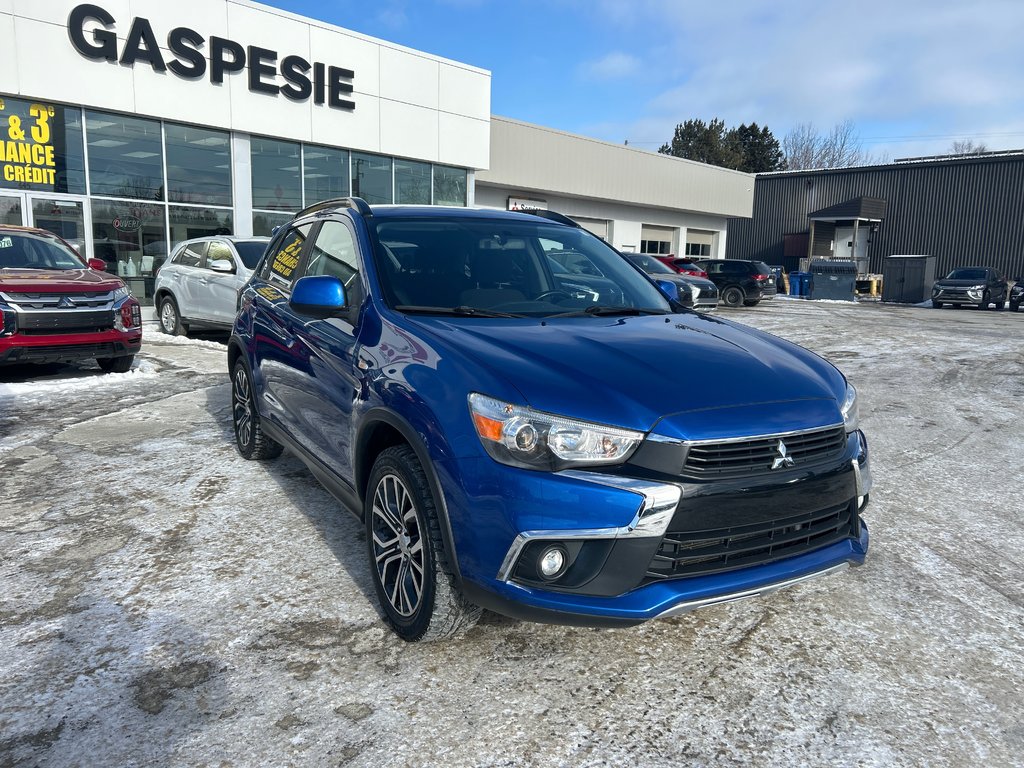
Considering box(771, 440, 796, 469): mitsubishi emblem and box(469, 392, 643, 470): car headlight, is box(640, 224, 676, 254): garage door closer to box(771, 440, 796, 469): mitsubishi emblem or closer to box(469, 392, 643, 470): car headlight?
box(771, 440, 796, 469): mitsubishi emblem

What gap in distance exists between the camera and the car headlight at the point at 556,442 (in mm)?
2424

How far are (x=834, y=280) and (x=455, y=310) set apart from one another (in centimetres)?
3107

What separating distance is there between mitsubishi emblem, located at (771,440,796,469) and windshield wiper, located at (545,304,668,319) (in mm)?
1239

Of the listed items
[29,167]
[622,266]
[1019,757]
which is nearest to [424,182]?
[29,167]

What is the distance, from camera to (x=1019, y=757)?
2301mm

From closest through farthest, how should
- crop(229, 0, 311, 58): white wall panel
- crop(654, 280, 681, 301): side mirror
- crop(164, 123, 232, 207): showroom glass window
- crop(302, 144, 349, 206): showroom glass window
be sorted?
1. crop(654, 280, 681, 301): side mirror
2. crop(164, 123, 232, 207): showroom glass window
3. crop(229, 0, 311, 58): white wall panel
4. crop(302, 144, 349, 206): showroom glass window

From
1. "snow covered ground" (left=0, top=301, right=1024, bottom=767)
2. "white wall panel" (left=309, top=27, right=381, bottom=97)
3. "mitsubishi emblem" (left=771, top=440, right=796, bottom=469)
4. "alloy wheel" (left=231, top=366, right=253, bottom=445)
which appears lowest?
"snow covered ground" (left=0, top=301, right=1024, bottom=767)

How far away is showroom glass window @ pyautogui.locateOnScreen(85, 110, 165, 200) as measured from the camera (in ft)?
48.1

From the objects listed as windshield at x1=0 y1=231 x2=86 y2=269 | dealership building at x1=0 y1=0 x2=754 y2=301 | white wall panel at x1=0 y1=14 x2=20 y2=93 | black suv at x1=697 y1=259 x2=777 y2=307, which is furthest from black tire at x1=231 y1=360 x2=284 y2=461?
black suv at x1=697 y1=259 x2=777 y2=307

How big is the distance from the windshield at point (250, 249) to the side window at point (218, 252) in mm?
171

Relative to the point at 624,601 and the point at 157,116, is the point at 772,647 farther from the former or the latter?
the point at 157,116

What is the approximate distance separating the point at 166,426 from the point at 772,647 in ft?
17.9

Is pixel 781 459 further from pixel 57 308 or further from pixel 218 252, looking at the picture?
pixel 218 252

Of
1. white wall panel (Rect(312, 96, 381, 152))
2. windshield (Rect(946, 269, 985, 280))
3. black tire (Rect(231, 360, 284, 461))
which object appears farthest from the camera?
windshield (Rect(946, 269, 985, 280))
